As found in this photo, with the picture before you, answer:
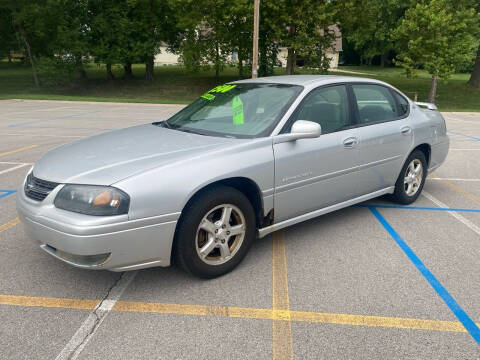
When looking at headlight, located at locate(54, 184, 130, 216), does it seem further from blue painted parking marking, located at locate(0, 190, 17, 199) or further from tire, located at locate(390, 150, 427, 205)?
tire, located at locate(390, 150, 427, 205)

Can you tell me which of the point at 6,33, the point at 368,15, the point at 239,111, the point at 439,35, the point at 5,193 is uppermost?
the point at 368,15

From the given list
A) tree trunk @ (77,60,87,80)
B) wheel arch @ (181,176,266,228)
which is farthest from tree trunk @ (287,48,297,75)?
wheel arch @ (181,176,266,228)

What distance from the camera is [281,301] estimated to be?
2.99 metres

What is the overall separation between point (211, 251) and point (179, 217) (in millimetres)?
479

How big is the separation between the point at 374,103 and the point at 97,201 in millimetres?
3314

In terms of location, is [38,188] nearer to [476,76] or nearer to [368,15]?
[368,15]

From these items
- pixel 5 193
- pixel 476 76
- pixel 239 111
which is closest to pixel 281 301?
pixel 239 111

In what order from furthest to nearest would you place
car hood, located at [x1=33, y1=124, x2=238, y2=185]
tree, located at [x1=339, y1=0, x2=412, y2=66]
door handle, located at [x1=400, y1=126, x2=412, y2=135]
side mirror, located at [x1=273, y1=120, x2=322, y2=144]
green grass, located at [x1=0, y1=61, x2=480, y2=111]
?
green grass, located at [x1=0, y1=61, x2=480, y2=111] → tree, located at [x1=339, y1=0, x2=412, y2=66] → door handle, located at [x1=400, y1=126, x2=412, y2=135] → side mirror, located at [x1=273, y1=120, x2=322, y2=144] → car hood, located at [x1=33, y1=124, x2=238, y2=185]

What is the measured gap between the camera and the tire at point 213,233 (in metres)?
2.99

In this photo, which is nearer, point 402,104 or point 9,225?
point 9,225

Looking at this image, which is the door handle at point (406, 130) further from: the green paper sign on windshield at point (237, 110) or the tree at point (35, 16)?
the tree at point (35, 16)

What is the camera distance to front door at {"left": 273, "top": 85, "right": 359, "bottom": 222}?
3.53 m

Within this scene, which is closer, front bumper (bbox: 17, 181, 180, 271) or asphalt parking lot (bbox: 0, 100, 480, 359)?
asphalt parking lot (bbox: 0, 100, 480, 359)

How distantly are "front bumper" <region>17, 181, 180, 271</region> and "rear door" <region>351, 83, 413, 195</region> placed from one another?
232 centimetres
